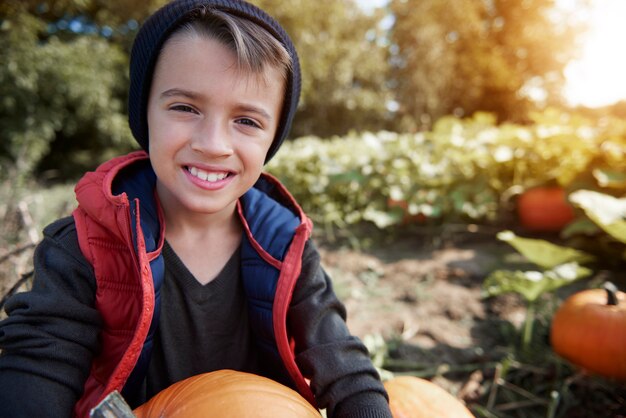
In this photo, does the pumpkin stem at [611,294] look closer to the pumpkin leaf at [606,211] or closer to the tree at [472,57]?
the pumpkin leaf at [606,211]

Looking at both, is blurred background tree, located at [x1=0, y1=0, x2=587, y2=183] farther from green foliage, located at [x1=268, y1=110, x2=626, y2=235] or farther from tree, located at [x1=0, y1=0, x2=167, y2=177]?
green foliage, located at [x1=268, y1=110, x2=626, y2=235]

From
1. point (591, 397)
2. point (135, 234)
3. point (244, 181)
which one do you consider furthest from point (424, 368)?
point (135, 234)

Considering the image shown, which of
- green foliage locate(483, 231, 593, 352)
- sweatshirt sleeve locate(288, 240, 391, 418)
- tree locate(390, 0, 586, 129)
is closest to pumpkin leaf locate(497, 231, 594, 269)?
green foliage locate(483, 231, 593, 352)

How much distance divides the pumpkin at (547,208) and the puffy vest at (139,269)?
308 cm

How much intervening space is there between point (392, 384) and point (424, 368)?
0.68 meters

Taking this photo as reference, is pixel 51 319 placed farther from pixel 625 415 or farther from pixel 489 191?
pixel 489 191

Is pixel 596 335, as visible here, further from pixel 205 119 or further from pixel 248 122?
pixel 205 119

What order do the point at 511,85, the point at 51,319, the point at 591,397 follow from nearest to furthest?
the point at 51,319 → the point at 591,397 → the point at 511,85

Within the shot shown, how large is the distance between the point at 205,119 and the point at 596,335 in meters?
1.76

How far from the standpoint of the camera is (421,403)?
130 centimetres

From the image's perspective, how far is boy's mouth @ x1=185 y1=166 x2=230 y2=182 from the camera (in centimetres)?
118

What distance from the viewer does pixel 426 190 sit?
3.99m

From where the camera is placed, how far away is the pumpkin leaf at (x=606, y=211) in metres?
2.23

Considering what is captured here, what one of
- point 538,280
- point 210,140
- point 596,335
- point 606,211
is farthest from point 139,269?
point 606,211
